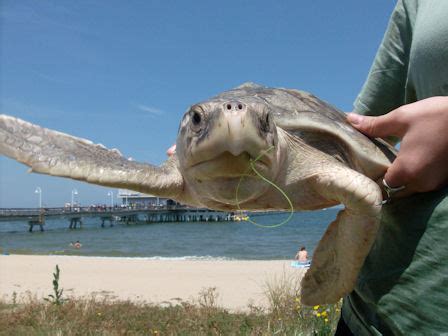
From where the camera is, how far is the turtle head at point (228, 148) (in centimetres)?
126

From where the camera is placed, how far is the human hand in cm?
123

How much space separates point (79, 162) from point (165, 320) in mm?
4736

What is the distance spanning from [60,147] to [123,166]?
0.34 meters

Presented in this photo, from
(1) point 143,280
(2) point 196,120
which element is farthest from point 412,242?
(1) point 143,280

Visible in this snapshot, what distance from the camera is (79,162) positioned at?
1813 mm

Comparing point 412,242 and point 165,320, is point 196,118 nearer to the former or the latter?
point 412,242

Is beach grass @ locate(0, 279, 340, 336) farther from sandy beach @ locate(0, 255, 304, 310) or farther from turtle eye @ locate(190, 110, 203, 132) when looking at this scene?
turtle eye @ locate(190, 110, 203, 132)

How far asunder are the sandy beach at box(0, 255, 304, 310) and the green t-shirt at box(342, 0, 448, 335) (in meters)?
7.24

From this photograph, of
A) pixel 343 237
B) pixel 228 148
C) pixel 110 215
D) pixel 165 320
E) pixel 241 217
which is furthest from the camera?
pixel 110 215

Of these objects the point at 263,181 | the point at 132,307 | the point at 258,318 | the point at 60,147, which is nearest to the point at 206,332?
the point at 258,318

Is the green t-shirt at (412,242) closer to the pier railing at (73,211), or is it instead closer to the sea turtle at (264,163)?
the sea turtle at (264,163)

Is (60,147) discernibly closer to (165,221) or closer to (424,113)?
(424,113)

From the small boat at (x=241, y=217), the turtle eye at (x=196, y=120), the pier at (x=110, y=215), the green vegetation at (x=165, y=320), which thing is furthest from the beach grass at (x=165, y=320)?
the pier at (x=110, y=215)

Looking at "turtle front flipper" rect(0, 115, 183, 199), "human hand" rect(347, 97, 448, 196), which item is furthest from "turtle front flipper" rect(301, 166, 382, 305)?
"turtle front flipper" rect(0, 115, 183, 199)
